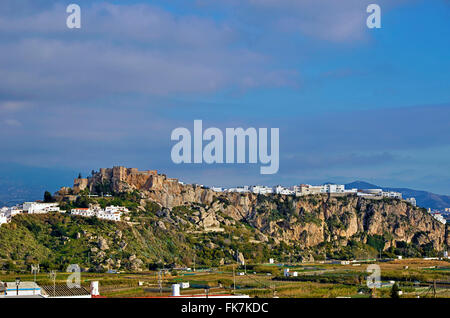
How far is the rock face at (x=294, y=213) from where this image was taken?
316 feet

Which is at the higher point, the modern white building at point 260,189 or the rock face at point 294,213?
the modern white building at point 260,189

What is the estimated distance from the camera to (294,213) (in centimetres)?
10894

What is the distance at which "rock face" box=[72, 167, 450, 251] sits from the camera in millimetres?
96438

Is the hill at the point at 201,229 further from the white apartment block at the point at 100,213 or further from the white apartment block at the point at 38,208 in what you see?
the white apartment block at the point at 38,208

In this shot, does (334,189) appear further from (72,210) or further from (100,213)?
(72,210)

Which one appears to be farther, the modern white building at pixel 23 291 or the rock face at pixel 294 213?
the rock face at pixel 294 213

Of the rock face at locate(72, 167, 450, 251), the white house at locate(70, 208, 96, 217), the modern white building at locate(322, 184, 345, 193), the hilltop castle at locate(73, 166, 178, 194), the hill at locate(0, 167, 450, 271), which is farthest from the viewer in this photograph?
the modern white building at locate(322, 184, 345, 193)

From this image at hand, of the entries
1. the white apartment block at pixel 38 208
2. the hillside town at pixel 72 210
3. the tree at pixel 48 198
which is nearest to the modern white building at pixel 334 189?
the hillside town at pixel 72 210

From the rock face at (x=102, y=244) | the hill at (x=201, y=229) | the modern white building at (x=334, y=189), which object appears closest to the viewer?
the hill at (x=201, y=229)

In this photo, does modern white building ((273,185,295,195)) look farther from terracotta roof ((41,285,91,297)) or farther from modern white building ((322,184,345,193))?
terracotta roof ((41,285,91,297))

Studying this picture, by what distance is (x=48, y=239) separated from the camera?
228 feet

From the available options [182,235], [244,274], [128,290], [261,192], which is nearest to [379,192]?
[261,192]

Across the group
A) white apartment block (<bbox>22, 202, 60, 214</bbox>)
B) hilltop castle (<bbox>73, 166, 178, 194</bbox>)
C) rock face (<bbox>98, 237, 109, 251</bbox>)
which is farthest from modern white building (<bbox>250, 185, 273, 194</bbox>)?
rock face (<bbox>98, 237, 109, 251</bbox>)
